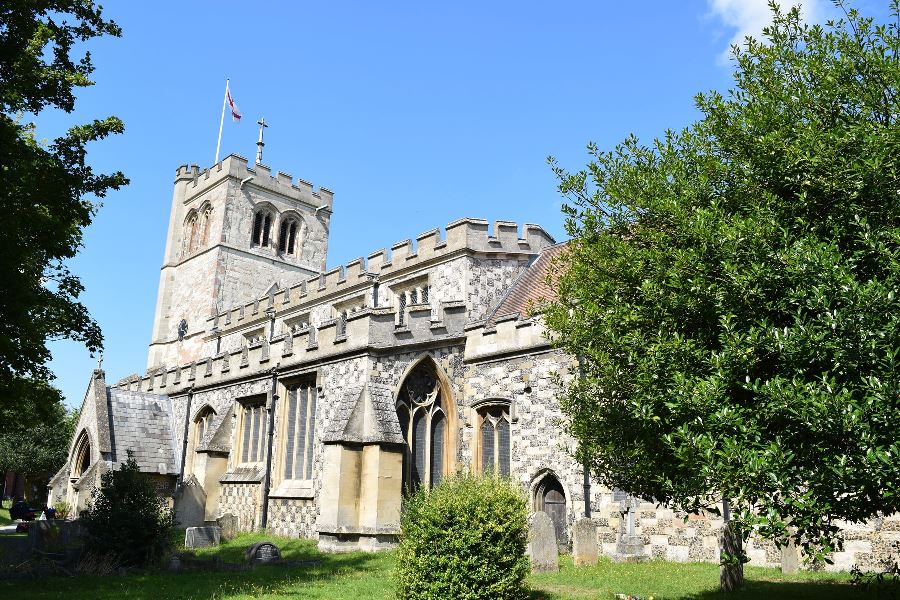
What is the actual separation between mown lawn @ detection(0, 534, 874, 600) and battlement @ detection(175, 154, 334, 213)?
1117 inches

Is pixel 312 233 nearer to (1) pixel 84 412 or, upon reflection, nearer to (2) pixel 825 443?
(1) pixel 84 412

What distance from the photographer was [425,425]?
1855cm

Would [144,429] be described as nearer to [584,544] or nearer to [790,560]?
[584,544]

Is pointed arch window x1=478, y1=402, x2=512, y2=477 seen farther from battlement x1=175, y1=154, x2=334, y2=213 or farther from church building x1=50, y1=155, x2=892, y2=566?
battlement x1=175, y1=154, x2=334, y2=213

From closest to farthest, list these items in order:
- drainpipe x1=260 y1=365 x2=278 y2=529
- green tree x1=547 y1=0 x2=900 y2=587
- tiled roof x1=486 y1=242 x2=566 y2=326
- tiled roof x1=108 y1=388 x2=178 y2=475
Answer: green tree x1=547 y1=0 x2=900 y2=587 < tiled roof x1=486 y1=242 x2=566 y2=326 < drainpipe x1=260 y1=365 x2=278 y2=529 < tiled roof x1=108 y1=388 x2=178 y2=475

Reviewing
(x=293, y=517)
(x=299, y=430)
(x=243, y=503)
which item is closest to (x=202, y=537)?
(x=293, y=517)

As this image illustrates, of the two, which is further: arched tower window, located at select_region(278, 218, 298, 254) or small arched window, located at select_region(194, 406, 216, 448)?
arched tower window, located at select_region(278, 218, 298, 254)

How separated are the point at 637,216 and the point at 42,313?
11989 mm

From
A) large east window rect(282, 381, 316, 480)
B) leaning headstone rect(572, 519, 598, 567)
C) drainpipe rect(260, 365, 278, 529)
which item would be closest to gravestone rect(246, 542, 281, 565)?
large east window rect(282, 381, 316, 480)

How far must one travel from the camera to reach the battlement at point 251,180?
3862 centimetres

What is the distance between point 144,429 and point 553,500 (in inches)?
671

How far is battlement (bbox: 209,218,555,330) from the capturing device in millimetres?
21453

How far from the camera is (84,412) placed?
27.0 m

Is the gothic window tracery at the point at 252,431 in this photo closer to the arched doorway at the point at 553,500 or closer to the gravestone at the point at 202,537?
the gravestone at the point at 202,537
